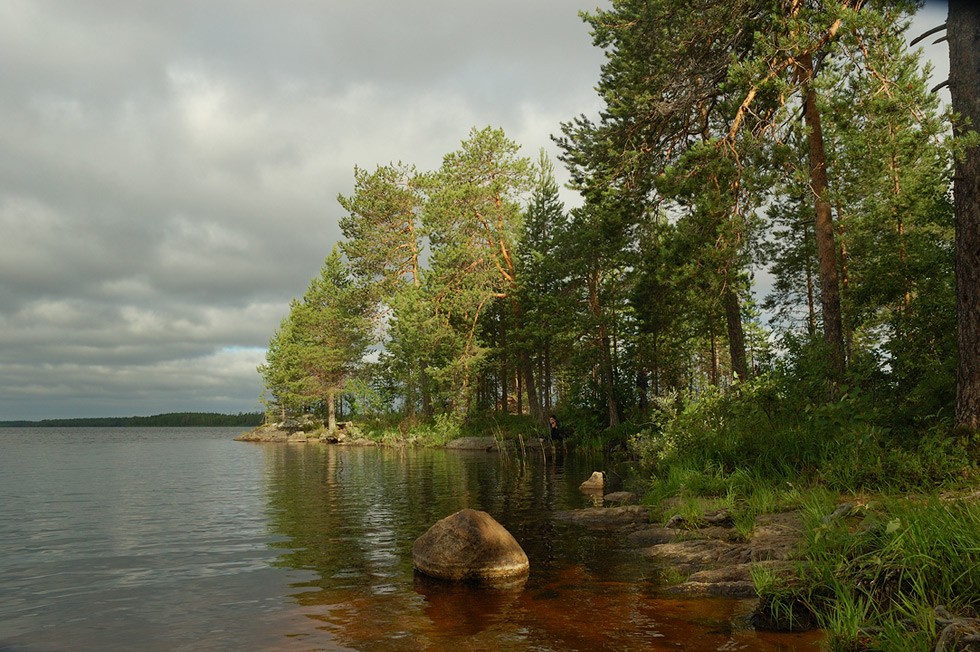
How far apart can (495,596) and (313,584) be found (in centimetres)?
276

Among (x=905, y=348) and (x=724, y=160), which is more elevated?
(x=724, y=160)

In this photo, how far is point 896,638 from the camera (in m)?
4.69

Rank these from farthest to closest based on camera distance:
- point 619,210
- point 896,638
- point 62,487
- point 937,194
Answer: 1. point 62,487
2. point 937,194
3. point 619,210
4. point 896,638

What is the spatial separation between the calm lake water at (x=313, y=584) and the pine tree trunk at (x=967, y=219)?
216 inches

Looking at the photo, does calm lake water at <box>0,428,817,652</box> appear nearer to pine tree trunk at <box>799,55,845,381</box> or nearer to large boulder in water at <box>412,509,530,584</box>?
large boulder in water at <box>412,509,530,584</box>

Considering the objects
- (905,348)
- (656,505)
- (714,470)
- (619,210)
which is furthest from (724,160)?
(656,505)

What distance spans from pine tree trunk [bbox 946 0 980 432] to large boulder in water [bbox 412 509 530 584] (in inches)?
293

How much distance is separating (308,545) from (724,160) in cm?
1178

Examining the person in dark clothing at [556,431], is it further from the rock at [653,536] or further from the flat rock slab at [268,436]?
the flat rock slab at [268,436]

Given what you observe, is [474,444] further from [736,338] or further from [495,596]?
[495,596]

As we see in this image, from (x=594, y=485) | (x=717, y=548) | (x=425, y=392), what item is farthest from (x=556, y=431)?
(x=717, y=548)

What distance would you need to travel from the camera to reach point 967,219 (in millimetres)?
9508

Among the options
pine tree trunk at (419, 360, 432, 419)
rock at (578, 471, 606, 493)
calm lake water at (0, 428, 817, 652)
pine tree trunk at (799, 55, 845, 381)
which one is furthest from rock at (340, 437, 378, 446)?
pine tree trunk at (799, 55, 845, 381)

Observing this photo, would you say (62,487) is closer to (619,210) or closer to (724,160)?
(619,210)
